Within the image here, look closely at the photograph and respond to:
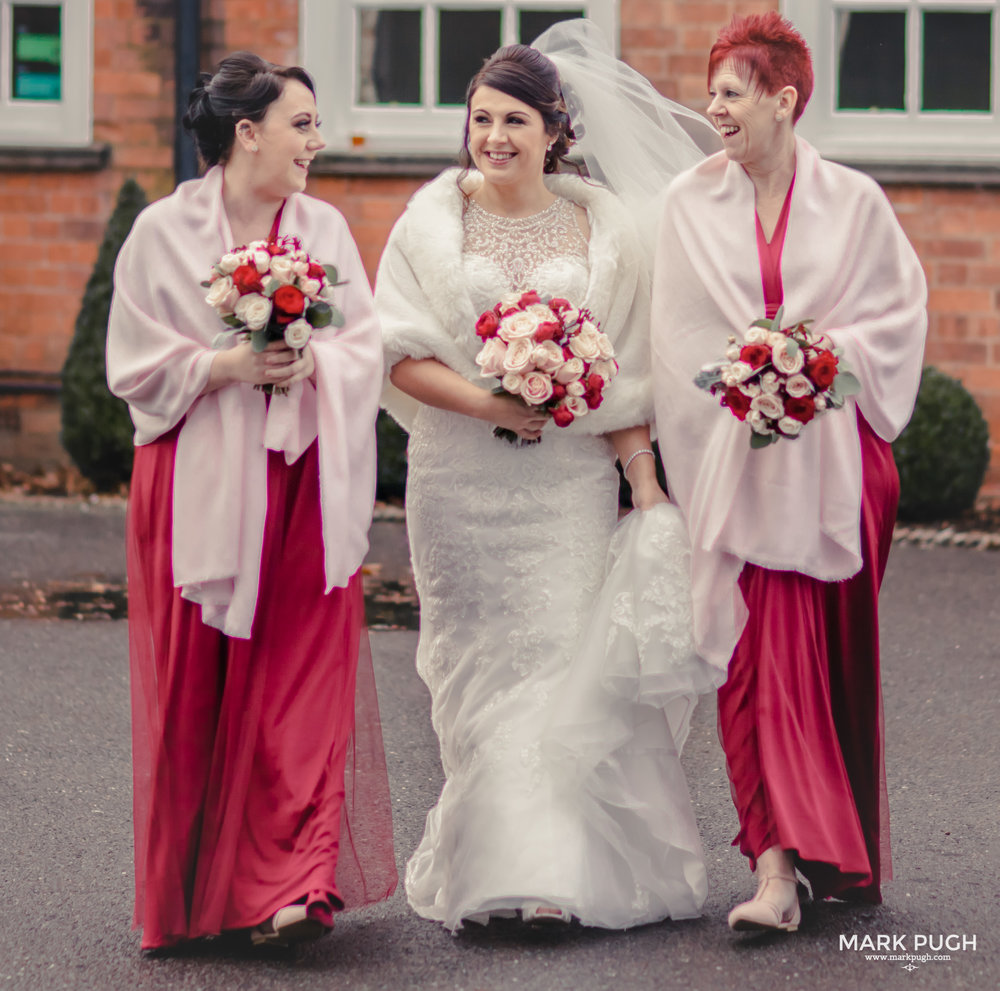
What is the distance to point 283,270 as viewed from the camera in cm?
340

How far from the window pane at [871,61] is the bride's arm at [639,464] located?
7273 mm

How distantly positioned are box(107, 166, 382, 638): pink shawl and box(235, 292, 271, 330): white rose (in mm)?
195

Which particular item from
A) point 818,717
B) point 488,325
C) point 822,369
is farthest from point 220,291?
point 818,717

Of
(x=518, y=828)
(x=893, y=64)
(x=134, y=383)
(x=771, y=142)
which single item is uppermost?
(x=893, y=64)

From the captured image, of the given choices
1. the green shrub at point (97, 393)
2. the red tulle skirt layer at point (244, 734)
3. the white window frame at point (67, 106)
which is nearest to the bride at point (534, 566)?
the red tulle skirt layer at point (244, 734)

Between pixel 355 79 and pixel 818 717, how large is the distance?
8001 mm

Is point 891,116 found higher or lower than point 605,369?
higher

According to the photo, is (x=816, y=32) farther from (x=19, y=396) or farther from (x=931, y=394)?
(x=19, y=396)

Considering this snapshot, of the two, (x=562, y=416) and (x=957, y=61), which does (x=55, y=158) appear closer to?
(x=957, y=61)

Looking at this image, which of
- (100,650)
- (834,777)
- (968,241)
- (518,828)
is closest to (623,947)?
(518,828)

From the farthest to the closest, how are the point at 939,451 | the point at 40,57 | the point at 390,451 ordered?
the point at 40,57 < the point at 390,451 < the point at 939,451

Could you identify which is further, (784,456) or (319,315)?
(784,456)

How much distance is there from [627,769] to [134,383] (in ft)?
4.86

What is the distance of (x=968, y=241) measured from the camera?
33.9 feet
